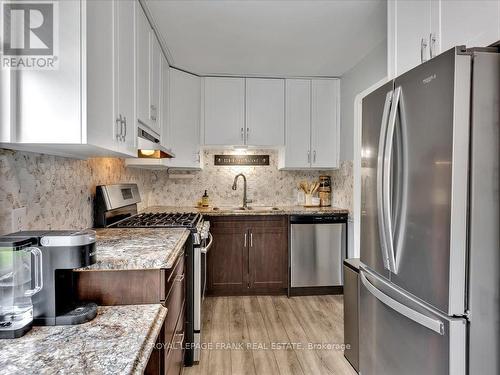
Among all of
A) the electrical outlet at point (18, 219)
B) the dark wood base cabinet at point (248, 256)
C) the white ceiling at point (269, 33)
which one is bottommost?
the dark wood base cabinet at point (248, 256)

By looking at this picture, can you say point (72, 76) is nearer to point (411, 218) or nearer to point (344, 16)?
point (411, 218)

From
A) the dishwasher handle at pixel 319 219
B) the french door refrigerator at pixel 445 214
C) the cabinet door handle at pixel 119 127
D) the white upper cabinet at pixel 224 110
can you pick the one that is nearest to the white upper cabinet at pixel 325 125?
the dishwasher handle at pixel 319 219

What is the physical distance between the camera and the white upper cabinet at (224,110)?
3.47 metres

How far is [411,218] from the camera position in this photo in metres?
1.29

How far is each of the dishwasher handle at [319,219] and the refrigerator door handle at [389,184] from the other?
1.90 meters

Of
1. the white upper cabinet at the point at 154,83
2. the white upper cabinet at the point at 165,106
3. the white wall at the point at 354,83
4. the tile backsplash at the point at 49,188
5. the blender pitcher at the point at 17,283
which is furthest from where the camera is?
the white upper cabinet at the point at 165,106

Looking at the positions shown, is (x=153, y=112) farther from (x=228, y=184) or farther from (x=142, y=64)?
(x=228, y=184)

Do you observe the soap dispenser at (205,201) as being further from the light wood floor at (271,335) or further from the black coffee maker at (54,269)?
the black coffee maker at (54,269)

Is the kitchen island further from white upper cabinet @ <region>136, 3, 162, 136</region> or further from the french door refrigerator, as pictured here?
the french door refrigerator

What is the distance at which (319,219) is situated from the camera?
335 cm

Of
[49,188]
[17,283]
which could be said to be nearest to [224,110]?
[49,188]

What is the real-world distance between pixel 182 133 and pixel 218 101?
0.55 m

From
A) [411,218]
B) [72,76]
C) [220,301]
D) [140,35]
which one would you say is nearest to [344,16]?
[140,35]

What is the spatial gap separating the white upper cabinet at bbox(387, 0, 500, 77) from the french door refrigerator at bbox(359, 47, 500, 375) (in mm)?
198
